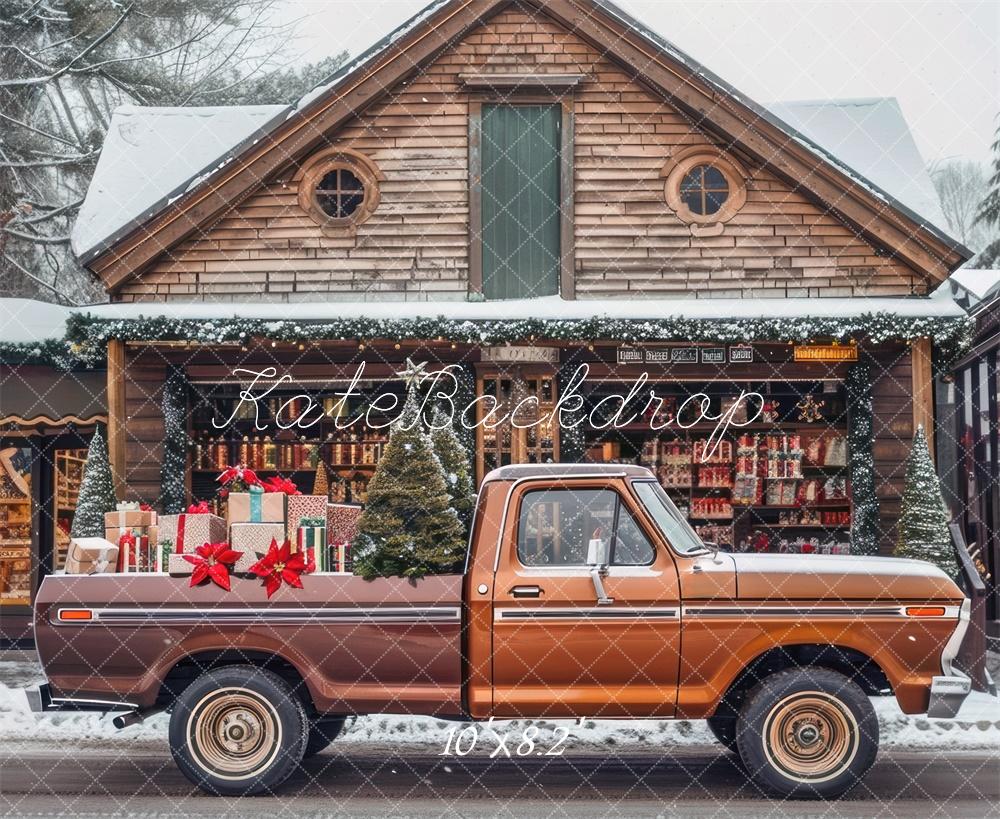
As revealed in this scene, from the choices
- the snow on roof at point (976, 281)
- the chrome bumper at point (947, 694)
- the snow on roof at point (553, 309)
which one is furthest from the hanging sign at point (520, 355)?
the chrome bumper at point (947, 694)

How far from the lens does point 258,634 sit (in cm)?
834

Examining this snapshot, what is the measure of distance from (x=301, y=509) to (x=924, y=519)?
741 cm

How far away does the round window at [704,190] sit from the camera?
1574 cm

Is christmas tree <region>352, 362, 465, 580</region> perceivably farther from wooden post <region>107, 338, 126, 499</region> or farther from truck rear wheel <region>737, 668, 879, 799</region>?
wooden post <region>107, 338, 126, 499</region>

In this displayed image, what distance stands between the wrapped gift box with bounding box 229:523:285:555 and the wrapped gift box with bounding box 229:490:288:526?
6.1 inches

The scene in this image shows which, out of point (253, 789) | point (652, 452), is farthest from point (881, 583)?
point (652, 452)

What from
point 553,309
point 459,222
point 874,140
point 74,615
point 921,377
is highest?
point 874,140

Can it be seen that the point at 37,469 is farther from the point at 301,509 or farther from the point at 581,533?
the point at 581,533

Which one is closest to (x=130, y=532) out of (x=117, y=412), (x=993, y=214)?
(x=117, y=412)

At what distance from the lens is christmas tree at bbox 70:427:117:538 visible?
13742 millimetres

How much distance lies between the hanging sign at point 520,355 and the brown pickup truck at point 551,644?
22.0ft

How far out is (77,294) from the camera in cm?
3030

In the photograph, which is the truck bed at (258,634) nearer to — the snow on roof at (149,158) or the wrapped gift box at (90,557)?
the wrapped gift box at (90,557)
